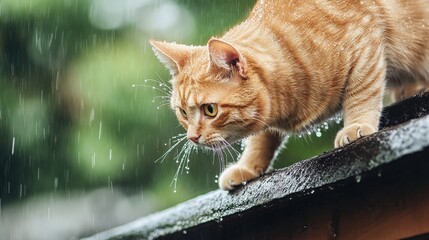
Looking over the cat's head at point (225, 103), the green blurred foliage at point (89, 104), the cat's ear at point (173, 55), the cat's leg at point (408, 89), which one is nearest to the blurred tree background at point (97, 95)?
the green blurred foliage at point (89, 104)

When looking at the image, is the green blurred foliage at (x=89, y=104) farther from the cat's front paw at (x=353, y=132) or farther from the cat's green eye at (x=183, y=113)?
the cat's front paw at (x=353, y=132)

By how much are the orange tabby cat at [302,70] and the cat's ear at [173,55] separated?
0.06 ft

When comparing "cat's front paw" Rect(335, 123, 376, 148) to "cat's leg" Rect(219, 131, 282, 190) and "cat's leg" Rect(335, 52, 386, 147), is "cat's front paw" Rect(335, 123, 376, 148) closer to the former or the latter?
"cat's leg" Rect(335, 52, 386, 147)

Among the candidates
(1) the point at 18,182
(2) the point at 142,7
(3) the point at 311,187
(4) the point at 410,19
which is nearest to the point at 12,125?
(1) the point at 18,182

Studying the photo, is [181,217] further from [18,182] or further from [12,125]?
[18,182]

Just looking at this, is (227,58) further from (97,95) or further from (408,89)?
(97,95)

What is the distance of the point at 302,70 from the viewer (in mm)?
2301

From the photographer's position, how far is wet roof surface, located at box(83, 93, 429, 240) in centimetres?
151

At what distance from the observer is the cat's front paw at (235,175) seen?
2380mm

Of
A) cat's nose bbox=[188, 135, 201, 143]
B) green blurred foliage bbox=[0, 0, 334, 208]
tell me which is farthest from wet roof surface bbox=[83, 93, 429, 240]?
green blurred foliage bbox=[0, 0, 334, 208]

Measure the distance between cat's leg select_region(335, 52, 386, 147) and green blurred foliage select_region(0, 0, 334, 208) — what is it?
292 centimetres

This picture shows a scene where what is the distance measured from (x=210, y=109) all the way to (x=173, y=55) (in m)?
0.29

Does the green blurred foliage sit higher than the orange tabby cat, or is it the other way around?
the green blurred foliage

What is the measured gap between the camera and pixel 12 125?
574 cm
